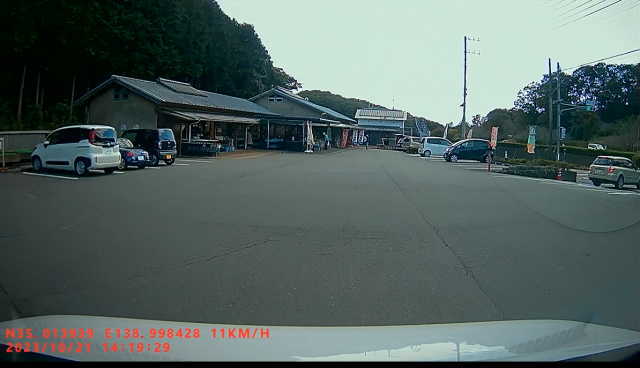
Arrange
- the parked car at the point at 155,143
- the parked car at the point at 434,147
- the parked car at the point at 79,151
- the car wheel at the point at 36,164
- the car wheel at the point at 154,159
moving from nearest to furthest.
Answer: the parked car at the point at 79,151 < the car wheel at the point at 36,164 < the car wheel at the point at 154,159 < the parked car at the point at 155,143 < the parked car at the point at 434,147

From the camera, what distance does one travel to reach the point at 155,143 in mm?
21391

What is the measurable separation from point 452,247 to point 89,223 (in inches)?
249

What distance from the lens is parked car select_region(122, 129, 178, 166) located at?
2130 cm

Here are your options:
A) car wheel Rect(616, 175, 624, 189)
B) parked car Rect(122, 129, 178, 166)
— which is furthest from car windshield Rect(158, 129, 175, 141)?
car wheel Rect(616, 175, 624, 189)

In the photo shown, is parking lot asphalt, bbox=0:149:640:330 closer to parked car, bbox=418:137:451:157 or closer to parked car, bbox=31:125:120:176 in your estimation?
parked car, bbox=31:125:120:176

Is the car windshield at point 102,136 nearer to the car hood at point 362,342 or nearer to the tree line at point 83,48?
the tree line at point 83,48

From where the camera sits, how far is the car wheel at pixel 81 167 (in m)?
16.1

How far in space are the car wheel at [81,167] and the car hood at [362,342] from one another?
48.0 feet

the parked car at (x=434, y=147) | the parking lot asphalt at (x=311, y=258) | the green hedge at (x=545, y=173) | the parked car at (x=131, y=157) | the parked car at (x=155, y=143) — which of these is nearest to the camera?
the parking lot asphalt at (x=311, y=258)

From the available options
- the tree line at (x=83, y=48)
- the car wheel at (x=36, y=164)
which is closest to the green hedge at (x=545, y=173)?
the car wheel at (x=36, y=164)

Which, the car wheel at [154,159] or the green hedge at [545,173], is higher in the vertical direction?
the car wheel at [154,159]

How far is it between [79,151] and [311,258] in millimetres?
13030

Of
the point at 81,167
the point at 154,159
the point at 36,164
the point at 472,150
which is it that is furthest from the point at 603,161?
the point at 36,164

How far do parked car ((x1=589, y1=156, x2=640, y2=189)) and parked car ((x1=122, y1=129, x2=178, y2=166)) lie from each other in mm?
19427
